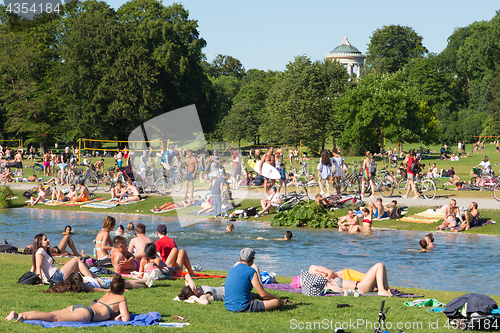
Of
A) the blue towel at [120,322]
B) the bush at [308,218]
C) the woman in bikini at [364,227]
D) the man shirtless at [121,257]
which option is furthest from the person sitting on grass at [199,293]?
the bush at [308,218]

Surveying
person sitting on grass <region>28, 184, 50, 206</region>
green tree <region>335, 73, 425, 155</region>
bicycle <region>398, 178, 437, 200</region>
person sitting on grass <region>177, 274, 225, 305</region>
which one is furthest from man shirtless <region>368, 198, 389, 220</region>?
green tree <region>335, 73, 425, 155</region>

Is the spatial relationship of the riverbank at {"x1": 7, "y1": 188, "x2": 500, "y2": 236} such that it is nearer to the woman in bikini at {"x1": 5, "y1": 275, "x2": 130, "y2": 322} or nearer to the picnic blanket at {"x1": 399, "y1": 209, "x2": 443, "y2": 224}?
the picnic blanket at {"x1": 399, "y1": 209, "x2": 443, "y2": 224}

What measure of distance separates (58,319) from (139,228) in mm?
5148

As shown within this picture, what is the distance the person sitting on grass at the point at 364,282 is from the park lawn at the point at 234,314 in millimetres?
479

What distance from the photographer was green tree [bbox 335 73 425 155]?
57.0m

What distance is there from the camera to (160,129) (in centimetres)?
4962

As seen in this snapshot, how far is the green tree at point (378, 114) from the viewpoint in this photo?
57000 mm

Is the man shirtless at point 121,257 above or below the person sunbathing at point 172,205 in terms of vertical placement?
above

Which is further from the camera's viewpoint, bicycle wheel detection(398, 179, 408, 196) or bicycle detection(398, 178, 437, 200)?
bicycle wheel detection(398, 179, 408, 196)

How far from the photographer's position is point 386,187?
24.1m

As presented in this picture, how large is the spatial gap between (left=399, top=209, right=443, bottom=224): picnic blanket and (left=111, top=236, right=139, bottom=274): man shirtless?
11800 mm

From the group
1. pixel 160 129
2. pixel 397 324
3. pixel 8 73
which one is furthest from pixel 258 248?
pixel 8 73

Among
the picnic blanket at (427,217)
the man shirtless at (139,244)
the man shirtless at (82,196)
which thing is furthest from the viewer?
the man shirtless at (82,196)

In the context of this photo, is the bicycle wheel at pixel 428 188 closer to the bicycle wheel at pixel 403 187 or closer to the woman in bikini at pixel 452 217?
the bicycle wheel at pixel 403 187
